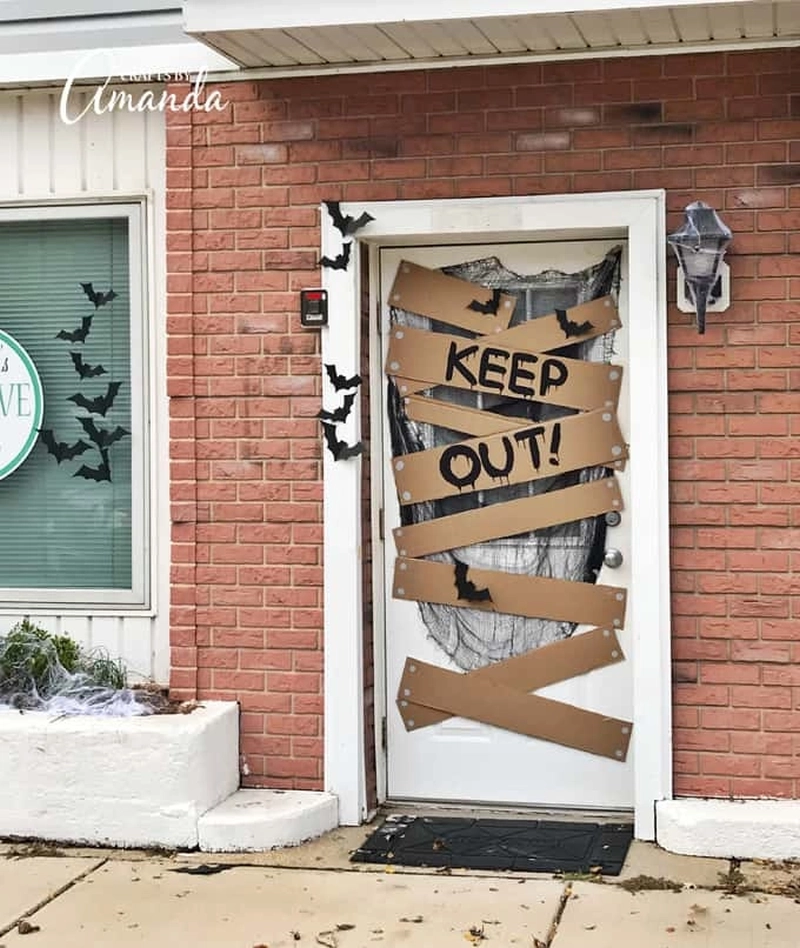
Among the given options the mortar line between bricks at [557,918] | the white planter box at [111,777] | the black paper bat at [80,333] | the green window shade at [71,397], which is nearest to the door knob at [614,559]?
the mortar line between bricks at [557,918]

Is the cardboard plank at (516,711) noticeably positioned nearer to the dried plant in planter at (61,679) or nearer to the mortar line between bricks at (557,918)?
the mortar line between bricks at (557,918)

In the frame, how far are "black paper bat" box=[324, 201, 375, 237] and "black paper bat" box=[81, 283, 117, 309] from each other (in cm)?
108

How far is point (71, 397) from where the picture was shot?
6.22m

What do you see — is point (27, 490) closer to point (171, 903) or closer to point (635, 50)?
point (171, 903)

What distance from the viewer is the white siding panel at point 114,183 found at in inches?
239

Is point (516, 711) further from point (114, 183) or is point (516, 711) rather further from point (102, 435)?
point (114, 183)

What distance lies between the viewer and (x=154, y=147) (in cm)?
607

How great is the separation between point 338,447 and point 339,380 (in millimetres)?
273

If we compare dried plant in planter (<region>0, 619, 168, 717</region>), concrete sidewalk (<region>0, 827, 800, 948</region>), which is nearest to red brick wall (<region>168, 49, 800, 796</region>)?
dried plant in planter (<region>0, 619, 168, 717</region>)

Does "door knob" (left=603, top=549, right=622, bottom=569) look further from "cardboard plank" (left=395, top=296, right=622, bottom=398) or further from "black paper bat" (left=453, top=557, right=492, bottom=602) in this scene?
"cardboard plank" (left=395, top=296, right=622, bottom=398)

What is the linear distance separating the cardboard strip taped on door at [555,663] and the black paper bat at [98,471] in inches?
70.4

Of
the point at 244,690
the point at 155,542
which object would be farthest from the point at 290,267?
the point at 244,690

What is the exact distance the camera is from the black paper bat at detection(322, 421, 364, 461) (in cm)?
579

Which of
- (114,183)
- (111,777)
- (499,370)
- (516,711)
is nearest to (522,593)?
(516,711)
